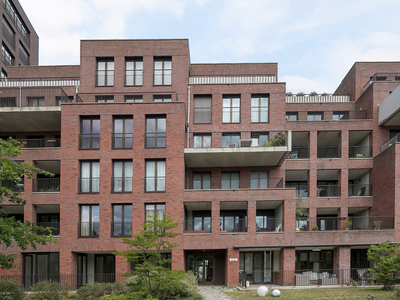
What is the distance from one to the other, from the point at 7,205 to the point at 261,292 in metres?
18.7

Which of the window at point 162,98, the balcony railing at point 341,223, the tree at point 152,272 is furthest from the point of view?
the window at point 162,98

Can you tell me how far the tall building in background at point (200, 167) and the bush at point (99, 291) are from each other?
4231 millimetres

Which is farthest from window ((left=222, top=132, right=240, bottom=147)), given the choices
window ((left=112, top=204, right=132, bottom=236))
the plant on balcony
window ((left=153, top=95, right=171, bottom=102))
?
window ((left=112, top=204, right=132, bottom=236))

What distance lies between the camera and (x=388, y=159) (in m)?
29.0

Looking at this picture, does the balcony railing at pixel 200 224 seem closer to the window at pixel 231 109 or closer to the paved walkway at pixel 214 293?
the paved walkway at pixel 214 293

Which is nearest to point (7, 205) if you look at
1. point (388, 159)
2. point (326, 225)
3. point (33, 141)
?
point (33, 141)

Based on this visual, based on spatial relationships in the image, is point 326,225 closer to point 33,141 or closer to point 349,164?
point 349,164

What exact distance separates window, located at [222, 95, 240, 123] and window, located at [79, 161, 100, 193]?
10.9 meters

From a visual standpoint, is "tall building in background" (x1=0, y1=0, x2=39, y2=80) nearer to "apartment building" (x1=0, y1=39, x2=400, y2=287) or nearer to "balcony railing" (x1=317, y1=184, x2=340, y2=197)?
"apartment building" (x1=0, y1=39, x2=400, y2=287)

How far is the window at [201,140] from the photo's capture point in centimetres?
3075

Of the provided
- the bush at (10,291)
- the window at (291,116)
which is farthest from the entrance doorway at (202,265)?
the window at (291,116)

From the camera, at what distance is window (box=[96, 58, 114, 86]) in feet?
101

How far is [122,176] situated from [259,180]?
424 inches

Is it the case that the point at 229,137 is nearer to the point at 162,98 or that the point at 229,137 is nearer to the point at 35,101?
the point at 162,98
